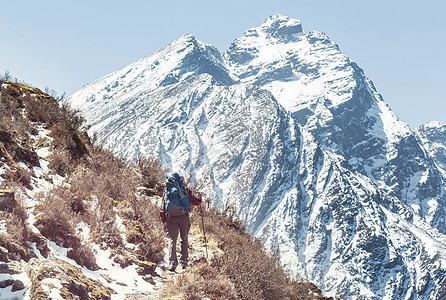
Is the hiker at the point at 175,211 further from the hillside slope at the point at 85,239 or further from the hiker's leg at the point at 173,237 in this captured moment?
the hillside slope at the point at 85,239

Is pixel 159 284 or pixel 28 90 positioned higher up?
pixel 28 90

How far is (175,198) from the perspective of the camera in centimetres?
732

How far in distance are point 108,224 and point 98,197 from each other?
939 millimetres

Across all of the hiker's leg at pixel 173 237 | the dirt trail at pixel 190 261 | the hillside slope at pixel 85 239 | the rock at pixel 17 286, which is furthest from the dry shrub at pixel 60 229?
the hiker's leg at pixel 173 237

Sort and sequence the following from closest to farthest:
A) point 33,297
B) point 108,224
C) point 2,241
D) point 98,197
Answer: point 33,297, point 2,241, point 108,224, point 98,197

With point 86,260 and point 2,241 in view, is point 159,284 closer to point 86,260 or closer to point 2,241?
point 86,260

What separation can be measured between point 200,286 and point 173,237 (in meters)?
1.79

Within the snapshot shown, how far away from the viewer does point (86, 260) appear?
19.0 feet

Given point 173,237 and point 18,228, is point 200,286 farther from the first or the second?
point 18,228

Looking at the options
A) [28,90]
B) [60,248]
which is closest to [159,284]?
[60,248]

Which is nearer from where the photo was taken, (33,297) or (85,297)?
(33,297)

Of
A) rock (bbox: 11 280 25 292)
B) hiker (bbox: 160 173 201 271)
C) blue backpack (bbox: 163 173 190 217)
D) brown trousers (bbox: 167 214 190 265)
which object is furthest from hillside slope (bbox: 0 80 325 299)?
blue backpack (bbox: 163 173 190 217)

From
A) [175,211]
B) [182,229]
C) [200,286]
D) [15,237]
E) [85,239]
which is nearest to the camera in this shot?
[15,237]

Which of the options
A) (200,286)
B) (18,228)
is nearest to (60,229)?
(18,228)
